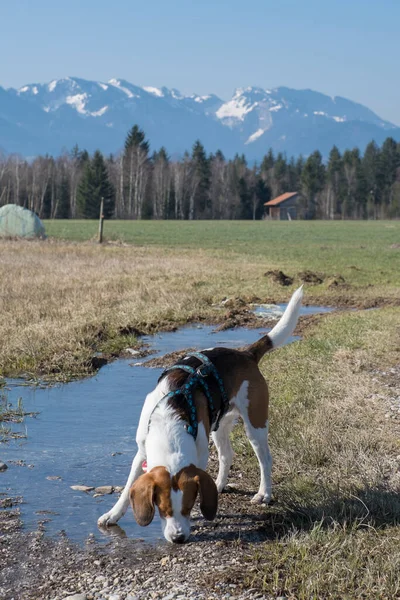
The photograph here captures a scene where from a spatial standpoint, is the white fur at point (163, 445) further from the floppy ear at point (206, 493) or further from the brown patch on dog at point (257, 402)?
the brown patch on dog at point (257, 402)

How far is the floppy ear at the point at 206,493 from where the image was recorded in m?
4.54

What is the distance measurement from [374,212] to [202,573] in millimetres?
124121

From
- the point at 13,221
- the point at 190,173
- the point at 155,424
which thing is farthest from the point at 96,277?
the point at 190,173

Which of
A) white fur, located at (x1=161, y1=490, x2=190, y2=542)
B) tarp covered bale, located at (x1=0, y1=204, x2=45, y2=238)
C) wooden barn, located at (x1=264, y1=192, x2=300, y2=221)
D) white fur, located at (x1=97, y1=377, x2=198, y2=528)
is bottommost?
white fur, located at (x1=161, y1=490, x2=190, y2=542)

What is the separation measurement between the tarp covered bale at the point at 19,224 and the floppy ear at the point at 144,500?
3409cm

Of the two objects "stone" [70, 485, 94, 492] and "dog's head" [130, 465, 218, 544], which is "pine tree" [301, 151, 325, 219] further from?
"dog's head" [130, 465, 218, 544]

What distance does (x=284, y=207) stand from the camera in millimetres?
127375

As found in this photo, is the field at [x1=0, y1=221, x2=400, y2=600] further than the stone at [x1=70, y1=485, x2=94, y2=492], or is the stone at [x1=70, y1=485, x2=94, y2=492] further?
the stone at [x1=70, y1=485, x2=94, y2=492]

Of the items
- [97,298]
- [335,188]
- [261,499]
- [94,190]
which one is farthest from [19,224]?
[335,188]

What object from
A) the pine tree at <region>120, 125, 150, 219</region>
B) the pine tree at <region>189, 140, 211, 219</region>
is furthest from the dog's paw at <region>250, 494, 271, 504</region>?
the pine tree at <region>189, 140, 211, 219</region>

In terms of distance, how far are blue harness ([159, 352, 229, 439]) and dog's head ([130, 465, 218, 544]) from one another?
55 centimetres

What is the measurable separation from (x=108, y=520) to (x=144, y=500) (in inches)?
45.6

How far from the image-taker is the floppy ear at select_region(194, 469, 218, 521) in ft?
14.9

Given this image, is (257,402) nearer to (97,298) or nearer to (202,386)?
(202,386)
